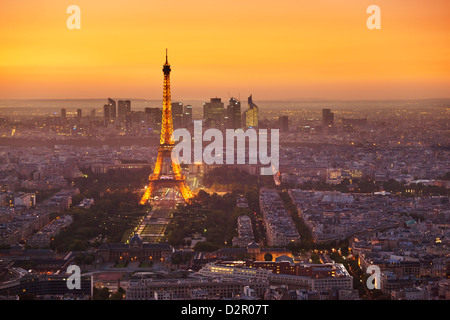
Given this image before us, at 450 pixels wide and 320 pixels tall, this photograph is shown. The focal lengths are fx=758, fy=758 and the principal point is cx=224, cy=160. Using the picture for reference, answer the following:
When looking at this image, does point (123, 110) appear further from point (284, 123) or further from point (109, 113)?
point (284, 123)

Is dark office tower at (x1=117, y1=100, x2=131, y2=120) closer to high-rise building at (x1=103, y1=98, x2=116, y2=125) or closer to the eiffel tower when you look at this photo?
high-rise building at (x1=103, y1=98, x2=116, y2=125)

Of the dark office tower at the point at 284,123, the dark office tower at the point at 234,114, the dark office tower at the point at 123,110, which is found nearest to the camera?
the dark office tower at the point at 234,114

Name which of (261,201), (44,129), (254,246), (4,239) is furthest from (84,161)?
(254,246)

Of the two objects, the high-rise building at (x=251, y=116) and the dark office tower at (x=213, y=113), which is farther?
the dark office tower at (x=213, y=113)

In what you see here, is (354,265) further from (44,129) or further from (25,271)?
(44,129)

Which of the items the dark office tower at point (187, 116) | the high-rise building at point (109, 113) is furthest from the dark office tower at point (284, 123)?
the high-rise building at point (109, 113)

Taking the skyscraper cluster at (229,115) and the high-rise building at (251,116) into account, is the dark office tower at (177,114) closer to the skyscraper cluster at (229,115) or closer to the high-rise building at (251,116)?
the skyscraper cluster at (229,115)

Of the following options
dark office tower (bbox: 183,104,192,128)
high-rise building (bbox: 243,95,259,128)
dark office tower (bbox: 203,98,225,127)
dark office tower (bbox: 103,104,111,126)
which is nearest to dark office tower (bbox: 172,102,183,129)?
dark office tower (bbox: 183,104,192,128)
